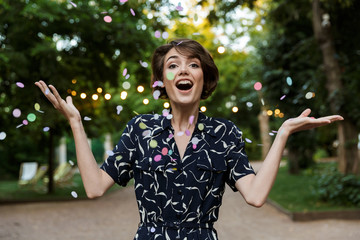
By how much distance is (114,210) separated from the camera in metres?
12.4

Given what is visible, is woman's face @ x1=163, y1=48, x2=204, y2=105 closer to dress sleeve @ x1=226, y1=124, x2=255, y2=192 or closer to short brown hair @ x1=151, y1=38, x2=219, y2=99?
short brown hair @ x1=151, y1=38, x2=219, y2=99

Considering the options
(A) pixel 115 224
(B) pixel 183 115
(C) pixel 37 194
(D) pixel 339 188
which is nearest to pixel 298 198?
(D) pixel 339 188

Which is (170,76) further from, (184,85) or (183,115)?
(183,115)

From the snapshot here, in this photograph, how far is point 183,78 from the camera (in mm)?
2135

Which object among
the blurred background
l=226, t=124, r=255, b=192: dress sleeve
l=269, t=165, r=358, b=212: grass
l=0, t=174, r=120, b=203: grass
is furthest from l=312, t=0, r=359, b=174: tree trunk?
l=226, t=124, r=255, b=192: dress sleeve

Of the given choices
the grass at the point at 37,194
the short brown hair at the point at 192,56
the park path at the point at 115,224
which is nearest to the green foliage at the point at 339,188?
the park path at the point at 115,224

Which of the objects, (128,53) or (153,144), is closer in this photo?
(153,144)

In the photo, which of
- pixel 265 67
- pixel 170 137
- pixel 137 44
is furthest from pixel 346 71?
pixel 170 137

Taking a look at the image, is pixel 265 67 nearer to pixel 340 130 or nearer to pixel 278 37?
pixel 278 37

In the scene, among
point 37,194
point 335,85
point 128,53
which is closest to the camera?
point 335,85

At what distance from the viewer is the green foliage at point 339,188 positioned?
10617mm

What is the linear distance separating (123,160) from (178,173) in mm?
283

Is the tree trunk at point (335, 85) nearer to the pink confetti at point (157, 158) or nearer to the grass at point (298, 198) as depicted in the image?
the grass at point (298, 198)

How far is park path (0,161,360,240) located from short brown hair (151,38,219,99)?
6.44 metres
